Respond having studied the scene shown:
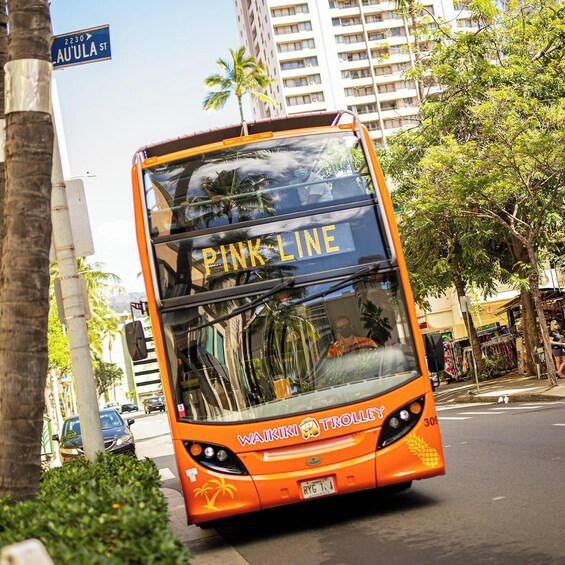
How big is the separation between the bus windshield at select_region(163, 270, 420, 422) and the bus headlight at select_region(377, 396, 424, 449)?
0.80 feet

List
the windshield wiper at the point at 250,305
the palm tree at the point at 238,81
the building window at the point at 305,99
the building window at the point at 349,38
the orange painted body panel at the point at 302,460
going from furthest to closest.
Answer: the building window at the point at 349,38
the building window at the point at 305,99
the palm tree at the point at 238,81
the windshield wiper at the point at 250,305
the orange painted body panel at the point at 302,460

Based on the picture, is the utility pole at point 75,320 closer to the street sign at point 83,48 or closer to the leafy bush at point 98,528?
the street sign at point 83,48

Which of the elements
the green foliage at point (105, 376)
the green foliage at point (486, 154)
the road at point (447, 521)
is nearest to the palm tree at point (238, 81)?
the green foliage at point (486, 154)

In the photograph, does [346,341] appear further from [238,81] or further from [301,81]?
[301,81]

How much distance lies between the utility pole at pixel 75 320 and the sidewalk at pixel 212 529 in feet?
4.01

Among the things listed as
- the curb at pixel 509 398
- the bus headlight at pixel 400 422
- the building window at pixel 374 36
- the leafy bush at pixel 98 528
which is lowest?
the curb at pixel 509 398

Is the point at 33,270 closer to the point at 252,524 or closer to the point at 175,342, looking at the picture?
the point at 175,342

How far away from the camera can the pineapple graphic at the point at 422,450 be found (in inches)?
363

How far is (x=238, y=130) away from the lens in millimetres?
10812

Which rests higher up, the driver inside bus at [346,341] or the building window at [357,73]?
the building window at [357,73]

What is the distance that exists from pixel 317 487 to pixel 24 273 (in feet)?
14.0

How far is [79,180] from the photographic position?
10.2 m

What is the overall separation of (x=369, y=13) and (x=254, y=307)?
92.1 meters

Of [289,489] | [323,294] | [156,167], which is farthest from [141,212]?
[289,489]
